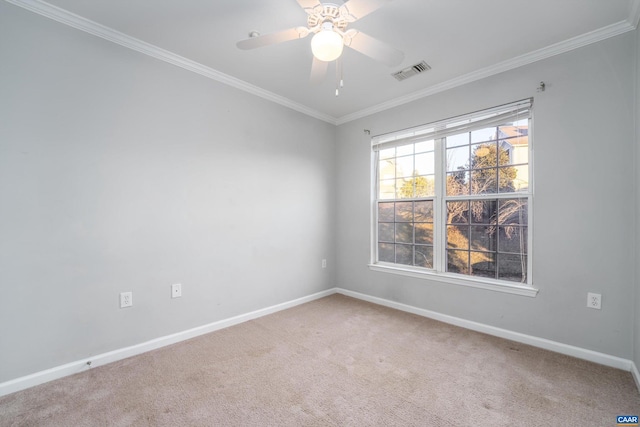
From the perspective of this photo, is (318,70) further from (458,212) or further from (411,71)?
(458,212)

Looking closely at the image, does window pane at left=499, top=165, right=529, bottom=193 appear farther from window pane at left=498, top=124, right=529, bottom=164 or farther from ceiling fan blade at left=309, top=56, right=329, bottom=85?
ceiling fan blade at left=309, top=56, right=329, bottom=85

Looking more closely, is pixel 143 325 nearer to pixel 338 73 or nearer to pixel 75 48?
pixel 75 48

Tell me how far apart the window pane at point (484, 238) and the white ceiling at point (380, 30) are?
1538mm

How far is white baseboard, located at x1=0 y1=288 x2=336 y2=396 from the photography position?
1.86 m

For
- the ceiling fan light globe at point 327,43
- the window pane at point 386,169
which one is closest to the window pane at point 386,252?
the window pane at point 386,169

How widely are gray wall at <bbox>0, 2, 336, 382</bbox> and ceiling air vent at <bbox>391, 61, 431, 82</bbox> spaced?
1.45 m

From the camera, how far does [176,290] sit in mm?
2582

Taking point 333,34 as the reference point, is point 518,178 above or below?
below

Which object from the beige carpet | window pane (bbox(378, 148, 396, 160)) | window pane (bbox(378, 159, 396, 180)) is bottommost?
the beige carpet

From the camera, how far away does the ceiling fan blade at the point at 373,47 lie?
5.49 feet

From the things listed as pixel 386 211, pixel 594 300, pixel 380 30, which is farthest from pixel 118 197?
pixel 594 300

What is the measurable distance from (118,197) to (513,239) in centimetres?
354

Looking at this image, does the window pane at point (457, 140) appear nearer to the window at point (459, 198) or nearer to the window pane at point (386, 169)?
the window at point (459, 198)

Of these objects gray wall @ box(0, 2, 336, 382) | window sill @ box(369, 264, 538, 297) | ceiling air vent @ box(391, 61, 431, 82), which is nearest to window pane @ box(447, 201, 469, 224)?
window sill @ box(369, 264, 538, 297)
